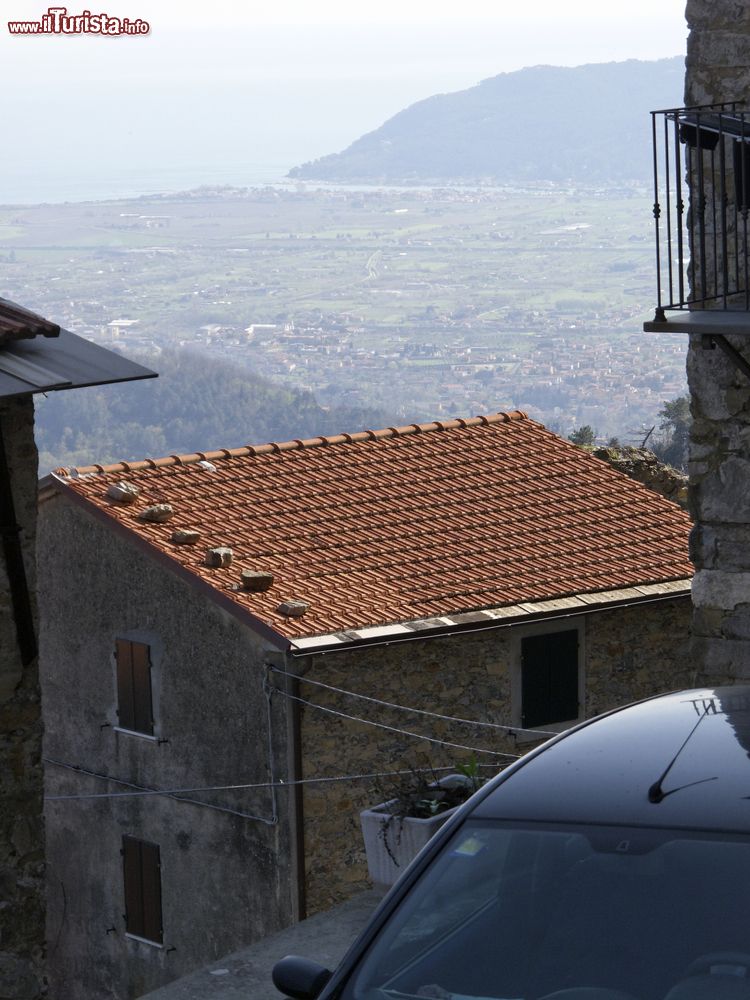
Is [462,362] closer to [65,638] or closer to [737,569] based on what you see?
[65,638]

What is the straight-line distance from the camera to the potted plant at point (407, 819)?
754 cm

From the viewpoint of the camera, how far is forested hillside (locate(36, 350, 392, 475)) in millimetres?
58562

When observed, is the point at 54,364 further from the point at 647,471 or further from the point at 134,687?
the point at 647,471

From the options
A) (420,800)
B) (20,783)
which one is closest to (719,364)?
(420,800)

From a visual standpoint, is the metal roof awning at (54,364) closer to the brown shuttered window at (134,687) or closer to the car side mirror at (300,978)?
the car side mirror at (300,978)

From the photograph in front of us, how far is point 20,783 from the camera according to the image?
8820 mm

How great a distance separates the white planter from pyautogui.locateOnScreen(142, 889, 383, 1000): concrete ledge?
0.28 metres

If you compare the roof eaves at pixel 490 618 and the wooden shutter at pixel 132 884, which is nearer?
the roof eaves at pixel 490 618

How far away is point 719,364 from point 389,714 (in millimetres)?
6818

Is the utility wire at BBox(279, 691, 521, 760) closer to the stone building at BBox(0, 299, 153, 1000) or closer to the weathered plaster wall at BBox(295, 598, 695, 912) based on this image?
the weathered plaster wall at BBox(295, 598, 695, 912)

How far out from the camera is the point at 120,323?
9556 centimetres

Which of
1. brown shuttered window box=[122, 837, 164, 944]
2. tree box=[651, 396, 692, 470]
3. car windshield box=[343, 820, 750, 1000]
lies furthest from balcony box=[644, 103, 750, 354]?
tree box=[651, 396, 692, 470]

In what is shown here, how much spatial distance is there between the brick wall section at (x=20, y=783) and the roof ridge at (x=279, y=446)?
27.4ft

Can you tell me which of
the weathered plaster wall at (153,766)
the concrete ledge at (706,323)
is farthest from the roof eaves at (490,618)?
the concrete ledge at (706,323)
